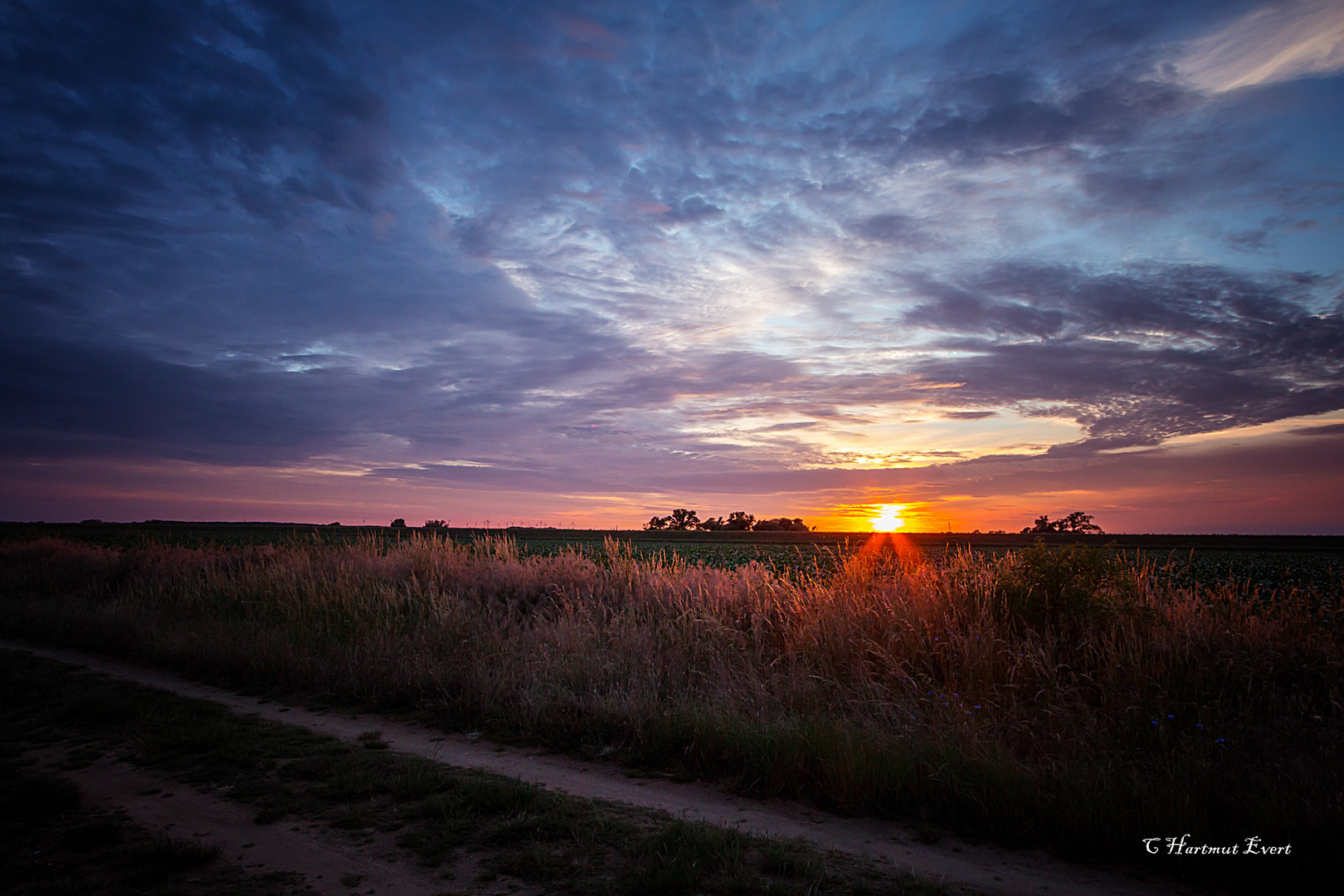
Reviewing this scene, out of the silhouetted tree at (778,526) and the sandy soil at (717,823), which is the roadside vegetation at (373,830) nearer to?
the sandy soil at (717,823)

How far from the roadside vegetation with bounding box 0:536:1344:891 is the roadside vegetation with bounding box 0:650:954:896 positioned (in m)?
1.38

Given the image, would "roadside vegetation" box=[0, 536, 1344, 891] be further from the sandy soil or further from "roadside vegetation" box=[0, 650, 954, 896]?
"roadside vegetation" box=[0, 650, 954, 896]

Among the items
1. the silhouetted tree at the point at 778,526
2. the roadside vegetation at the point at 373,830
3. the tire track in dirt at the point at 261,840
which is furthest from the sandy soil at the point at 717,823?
the silhouetted tree at the point at 778,526

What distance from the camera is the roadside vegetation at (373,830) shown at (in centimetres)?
368

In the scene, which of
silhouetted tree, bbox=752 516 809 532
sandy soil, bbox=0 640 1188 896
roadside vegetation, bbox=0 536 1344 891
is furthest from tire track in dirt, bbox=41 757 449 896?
silhouetted tree, bbox=752 516 809 532

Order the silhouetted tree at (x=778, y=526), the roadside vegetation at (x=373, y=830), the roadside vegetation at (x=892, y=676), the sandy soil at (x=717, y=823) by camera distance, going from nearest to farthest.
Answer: the roadside vegetation at (x=373, y=830)
the sandy soil at (x=717, y=823)
the roadside vegetation at (x=892, y=676)
the silhouetted tree at (x=778, y=526)

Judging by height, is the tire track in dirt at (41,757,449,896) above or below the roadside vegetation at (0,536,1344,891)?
below

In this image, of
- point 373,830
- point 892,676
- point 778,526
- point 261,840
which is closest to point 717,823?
point 373,830

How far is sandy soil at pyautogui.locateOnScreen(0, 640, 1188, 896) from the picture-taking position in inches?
152

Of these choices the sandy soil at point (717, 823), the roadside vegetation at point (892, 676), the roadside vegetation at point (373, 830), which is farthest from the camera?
the roadside vegetation at point (892, 676)

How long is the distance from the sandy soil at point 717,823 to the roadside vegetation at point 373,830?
8.8 inches

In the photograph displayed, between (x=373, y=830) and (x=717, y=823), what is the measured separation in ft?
8.30

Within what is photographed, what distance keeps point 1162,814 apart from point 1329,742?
228 cm

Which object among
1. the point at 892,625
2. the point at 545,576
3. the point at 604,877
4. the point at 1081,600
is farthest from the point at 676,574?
the point at 604,877
